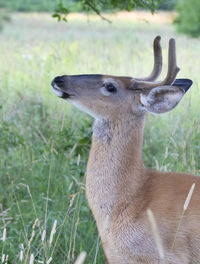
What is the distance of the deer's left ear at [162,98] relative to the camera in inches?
108

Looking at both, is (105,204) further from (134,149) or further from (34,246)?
(34,246)

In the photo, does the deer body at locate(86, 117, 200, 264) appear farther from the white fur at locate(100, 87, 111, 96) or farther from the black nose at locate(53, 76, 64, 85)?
the black nose at locate(53, 76, 64, 85)

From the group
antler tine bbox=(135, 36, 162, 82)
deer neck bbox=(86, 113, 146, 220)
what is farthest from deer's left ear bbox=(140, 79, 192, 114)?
antler tine bbox=(135, 36, 162, 82)

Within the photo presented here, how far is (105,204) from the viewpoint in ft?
9.45

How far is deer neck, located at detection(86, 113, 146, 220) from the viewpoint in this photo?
2900 millimetres

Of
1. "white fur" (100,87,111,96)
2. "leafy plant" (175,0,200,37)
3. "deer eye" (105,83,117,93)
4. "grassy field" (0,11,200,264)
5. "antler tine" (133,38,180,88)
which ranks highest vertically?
"leafy plant" (175,0,200,37)

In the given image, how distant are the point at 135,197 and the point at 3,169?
1.73 meters

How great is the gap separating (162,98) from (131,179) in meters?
0.53

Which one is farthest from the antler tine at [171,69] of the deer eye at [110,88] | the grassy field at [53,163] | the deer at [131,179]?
the grassy field at [53,163]

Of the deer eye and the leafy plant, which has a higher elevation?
the leafy plant

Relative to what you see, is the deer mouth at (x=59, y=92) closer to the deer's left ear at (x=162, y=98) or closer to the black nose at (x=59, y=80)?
the black nose at (x=59, y=80)

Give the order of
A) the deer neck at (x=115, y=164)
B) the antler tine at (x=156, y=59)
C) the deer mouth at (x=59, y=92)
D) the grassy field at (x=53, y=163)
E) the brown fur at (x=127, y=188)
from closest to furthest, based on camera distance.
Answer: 1. the brown fur at (x=127, y=188)
2. the deer neck at (x=115, y=164)
3. the deer mouth at (x=59, y=92)
4. the antler tine at (x=156, y=59)
5. the grassy field at (x=53, y=163)

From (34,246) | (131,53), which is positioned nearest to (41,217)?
(34,246)

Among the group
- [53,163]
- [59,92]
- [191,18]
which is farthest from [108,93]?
[191,18]
